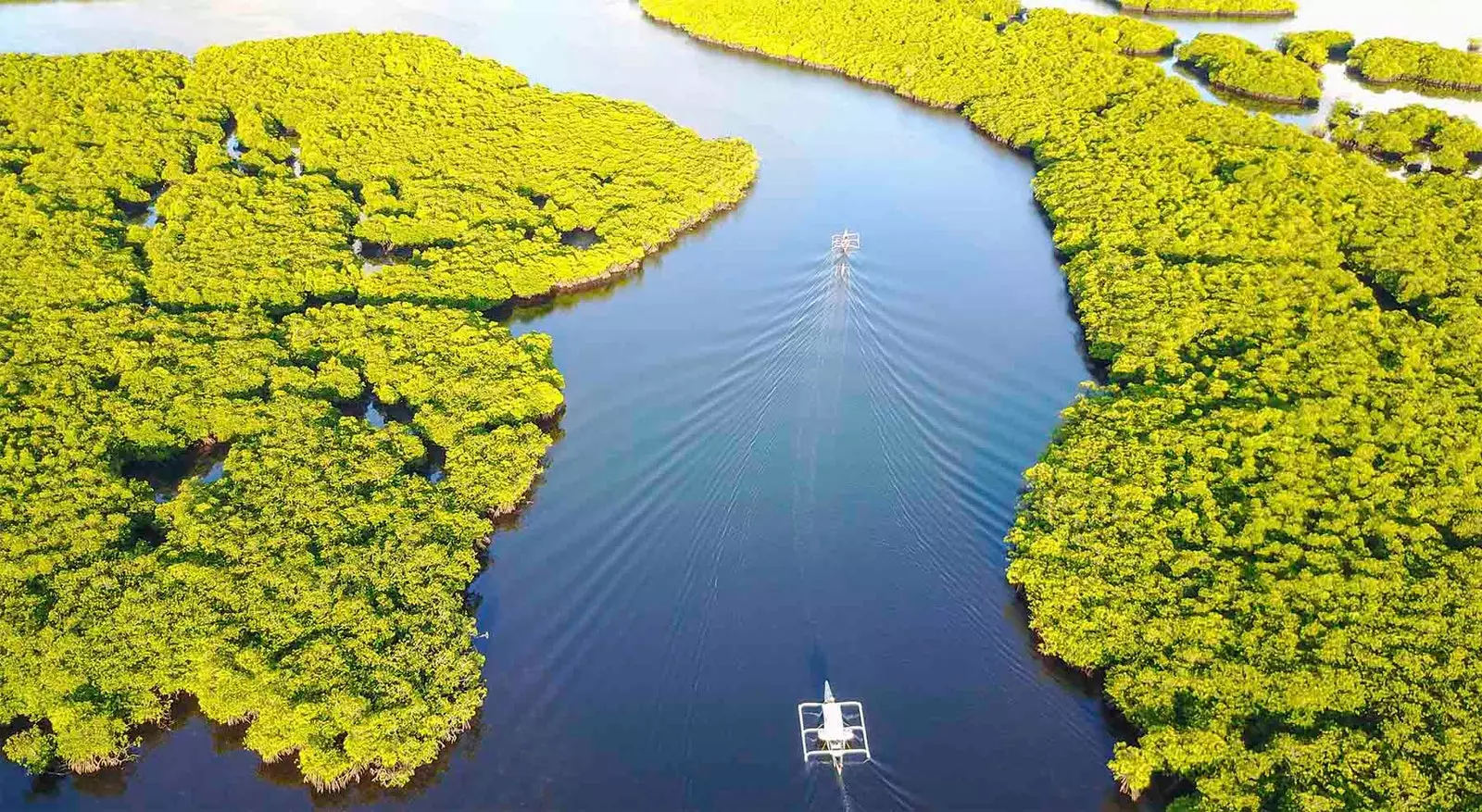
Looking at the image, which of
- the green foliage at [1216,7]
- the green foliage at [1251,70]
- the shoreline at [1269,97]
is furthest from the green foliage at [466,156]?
the green foliage at [1216,7]

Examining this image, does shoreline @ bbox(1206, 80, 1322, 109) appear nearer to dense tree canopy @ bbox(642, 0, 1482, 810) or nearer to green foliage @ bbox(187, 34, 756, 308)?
dense tree canopy @ bbox(642, 0, 1482, 810)

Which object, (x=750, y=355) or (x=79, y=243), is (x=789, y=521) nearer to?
(x=750, y=355)

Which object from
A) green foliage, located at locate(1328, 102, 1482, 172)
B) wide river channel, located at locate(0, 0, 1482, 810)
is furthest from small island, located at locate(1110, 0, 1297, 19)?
wide river channel, located at locate(0, 0, 1482, 810)

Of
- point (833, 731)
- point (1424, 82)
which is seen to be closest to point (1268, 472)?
point (833, 731)

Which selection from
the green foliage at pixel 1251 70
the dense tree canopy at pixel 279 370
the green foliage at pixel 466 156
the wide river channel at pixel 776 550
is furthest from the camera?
the green foliage at pixel 1251 70

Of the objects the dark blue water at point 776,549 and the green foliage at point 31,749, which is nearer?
the green foliage at point 31,749

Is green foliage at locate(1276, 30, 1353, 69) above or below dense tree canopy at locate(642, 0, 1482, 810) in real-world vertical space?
above

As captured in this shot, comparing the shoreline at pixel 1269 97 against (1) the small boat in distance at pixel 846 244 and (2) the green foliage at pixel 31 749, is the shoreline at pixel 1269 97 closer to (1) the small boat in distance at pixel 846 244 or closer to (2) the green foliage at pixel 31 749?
(1) the small boat in distance at pixel 846 244

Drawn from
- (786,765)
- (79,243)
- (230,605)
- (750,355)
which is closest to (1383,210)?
(750,355)
